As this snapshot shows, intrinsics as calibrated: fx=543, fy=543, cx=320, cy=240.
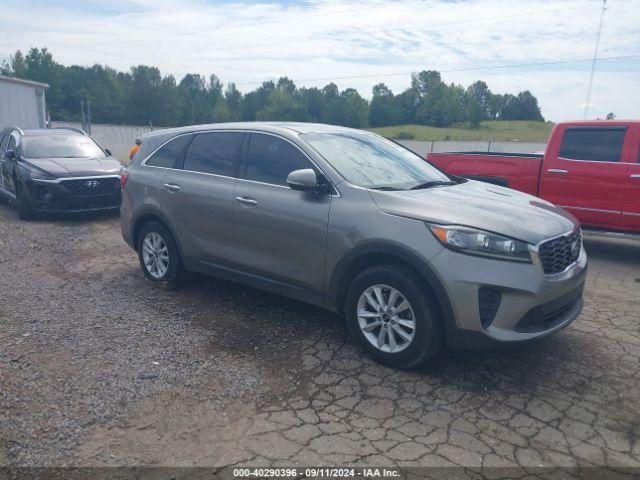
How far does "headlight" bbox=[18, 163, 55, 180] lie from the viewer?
31.9 ft

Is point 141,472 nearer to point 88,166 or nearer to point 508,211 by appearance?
point 508,211

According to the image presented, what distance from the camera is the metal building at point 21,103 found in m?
19.5

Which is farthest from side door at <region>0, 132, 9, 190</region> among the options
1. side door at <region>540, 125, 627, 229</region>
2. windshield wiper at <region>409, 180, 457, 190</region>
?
side door at <region>540, 125, 627, 229</region>

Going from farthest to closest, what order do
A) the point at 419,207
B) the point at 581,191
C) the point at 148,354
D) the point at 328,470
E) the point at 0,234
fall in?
1. the point at 0,234
2. the point at 581,191
3. the point at 148,354
4. the point at 419,207
5. the point at 328,470

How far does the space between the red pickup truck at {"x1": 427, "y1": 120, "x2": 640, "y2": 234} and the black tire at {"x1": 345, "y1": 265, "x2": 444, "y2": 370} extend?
4773 millimetres

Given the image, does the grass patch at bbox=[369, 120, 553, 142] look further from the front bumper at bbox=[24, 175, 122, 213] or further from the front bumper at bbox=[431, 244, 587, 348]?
the front bumper at bbox=[431, 244, 587, 348]

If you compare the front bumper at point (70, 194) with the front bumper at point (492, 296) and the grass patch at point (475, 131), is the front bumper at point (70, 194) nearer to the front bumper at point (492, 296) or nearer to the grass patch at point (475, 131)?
the front bumper at point (492, 296)

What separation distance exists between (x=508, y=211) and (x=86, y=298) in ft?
13.8

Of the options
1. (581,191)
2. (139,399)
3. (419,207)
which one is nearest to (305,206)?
(419,207)

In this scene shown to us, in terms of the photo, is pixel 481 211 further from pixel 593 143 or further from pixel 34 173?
pixel 34 173

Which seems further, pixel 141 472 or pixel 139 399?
pixel 139 399

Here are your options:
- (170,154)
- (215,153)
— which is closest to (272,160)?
(215,153)

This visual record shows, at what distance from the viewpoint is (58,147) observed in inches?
430

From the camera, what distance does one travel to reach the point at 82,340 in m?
4.53
